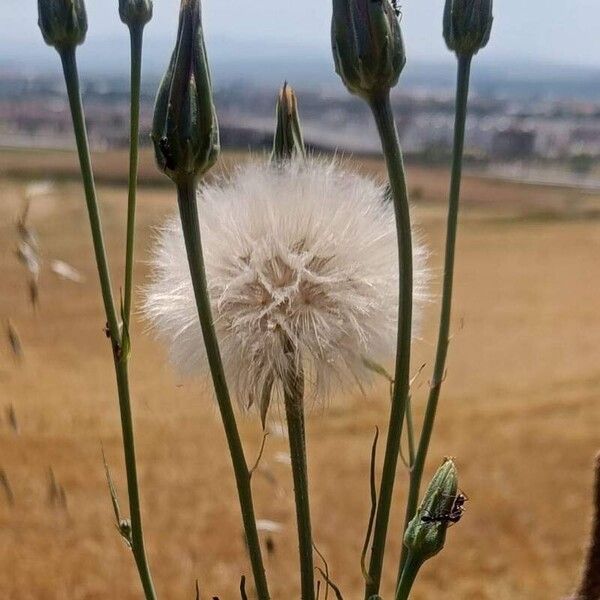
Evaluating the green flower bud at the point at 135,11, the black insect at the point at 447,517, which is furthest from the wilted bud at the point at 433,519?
the green flower bud at the point at 135,11

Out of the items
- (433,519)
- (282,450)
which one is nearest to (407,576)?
(433,519)

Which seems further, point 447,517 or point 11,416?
point 11,416

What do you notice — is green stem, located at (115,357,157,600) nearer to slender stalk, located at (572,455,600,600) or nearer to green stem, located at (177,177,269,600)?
green stem, located at (177,177,269,600)

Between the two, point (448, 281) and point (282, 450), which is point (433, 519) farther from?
point (282, 450)

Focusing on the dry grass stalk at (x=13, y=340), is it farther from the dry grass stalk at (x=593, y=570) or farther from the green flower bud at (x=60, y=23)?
the dry grass stalk at (x=593, y=570)

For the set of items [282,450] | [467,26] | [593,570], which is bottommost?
[282,450]
